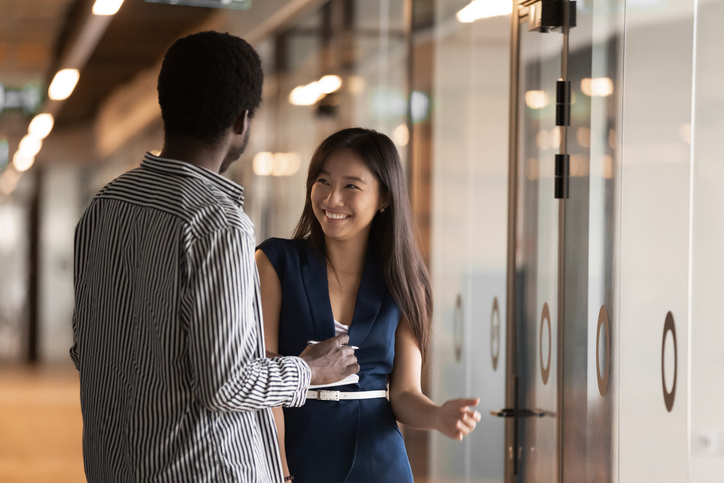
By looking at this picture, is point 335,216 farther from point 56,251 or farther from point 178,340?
point 56,251

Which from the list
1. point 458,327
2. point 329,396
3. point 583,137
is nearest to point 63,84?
point 458,327

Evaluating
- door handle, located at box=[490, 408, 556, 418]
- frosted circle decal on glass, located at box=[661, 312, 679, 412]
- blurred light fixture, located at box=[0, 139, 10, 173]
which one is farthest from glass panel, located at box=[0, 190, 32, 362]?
frosted circle decal on glass, located at box=[661, 312, 679, 412]

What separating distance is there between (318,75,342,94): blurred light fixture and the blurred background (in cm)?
1

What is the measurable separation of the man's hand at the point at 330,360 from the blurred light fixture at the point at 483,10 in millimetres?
1860

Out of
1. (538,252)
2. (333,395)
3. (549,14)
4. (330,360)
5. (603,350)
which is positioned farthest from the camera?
(538,252)

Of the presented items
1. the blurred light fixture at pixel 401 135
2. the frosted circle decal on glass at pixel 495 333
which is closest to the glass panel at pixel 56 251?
the blurred light fixture at pixel 401 135

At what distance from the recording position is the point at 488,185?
3.33 m

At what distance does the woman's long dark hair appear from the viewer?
186 cm

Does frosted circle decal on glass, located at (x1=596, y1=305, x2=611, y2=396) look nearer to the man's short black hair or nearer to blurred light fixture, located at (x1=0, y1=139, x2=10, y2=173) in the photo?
the man's short black hair

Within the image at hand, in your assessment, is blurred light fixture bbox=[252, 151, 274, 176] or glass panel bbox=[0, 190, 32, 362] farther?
blurred light fixture bbox=[252, 151, 274, 176]

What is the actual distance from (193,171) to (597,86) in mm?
1436

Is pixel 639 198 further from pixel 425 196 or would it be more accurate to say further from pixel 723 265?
pixel 425 196

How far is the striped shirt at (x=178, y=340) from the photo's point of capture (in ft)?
4.02

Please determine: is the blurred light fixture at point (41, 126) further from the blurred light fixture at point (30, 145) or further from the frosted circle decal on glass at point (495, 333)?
the frosted circle decal on glass at point (495, 333)
